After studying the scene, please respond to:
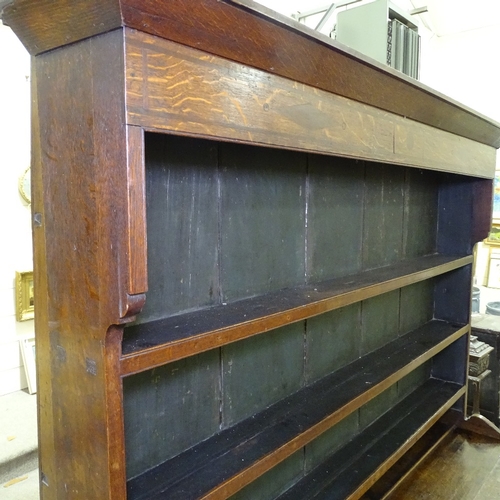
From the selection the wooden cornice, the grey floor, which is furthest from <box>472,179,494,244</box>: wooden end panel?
the grey floor

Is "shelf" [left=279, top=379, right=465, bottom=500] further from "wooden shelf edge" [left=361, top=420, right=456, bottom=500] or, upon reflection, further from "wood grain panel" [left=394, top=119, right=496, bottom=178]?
"wood grain panel" [left=394, top=119, right=496, bottom=178]

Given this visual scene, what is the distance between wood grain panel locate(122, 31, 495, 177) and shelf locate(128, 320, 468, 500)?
0.70 m

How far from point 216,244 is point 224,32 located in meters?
0.50

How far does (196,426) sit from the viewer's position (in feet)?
3.64

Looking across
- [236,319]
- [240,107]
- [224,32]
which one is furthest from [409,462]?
[224,32]

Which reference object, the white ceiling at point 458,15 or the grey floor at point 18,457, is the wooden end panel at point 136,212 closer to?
the grey floor at point 18,457

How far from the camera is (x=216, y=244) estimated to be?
1.10 m

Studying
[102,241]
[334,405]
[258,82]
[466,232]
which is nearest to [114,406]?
[102,241]

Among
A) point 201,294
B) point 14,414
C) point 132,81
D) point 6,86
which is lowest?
point 14,414

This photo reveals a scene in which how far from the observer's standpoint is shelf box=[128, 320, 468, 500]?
950 mm

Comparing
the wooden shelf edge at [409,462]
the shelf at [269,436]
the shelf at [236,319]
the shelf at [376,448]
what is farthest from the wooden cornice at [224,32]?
the wooden shelf edge at [409,462]

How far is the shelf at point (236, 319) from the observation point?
0.78 m

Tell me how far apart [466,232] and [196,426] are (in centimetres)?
164

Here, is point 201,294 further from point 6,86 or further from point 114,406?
point 6,86
